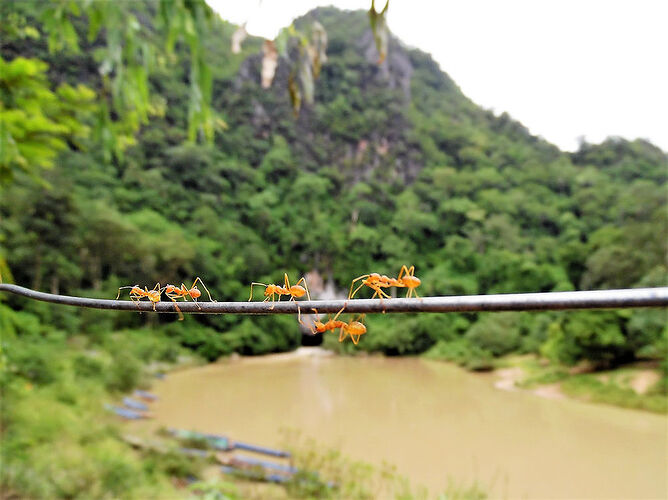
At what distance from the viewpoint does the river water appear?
426 cm

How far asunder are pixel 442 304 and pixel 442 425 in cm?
662

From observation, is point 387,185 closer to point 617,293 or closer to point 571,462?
point 571,462

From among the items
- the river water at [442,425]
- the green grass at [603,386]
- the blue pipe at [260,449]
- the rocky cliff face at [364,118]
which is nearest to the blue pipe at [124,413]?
the river water at [442,425]

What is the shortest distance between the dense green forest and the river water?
4.95 ft

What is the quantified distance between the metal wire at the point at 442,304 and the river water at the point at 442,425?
365cm

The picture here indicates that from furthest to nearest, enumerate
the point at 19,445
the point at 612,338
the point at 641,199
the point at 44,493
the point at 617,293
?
1. the point at 641,199
2. the point at 612,338
3. the point at 19,445
4. the point at 44,493
5. the point at 617,293

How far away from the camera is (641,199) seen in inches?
475

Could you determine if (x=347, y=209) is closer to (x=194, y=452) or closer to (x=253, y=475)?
(x=194, y=452)

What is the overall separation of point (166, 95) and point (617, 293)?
1932 centimetres

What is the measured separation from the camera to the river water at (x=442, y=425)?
4258mm

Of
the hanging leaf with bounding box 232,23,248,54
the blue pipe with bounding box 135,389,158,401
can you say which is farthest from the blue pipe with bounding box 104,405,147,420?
the hanging leaf with bounding box 232,23,248,54

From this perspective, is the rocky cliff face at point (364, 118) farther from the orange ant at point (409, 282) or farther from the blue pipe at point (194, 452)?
the orange ant at point (409, 282)

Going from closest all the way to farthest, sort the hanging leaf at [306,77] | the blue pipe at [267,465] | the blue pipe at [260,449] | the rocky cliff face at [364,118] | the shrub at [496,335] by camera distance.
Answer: the hanging leaf at [306,77]
the blue pipe at [267,465]
the blue pipe at [260,449]
the shrub at [496,335]
the rocky cliff face at [364,118]

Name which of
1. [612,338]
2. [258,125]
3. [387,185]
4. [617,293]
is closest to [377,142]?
[387,185]
